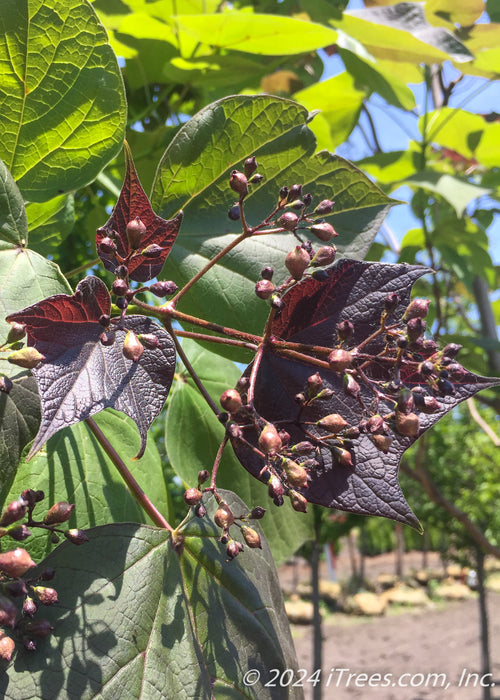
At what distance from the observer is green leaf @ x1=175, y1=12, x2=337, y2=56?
2.18 ft

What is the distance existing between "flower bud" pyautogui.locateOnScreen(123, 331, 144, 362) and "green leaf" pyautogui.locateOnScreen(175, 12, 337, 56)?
48cm

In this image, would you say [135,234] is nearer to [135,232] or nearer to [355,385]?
[135,232]

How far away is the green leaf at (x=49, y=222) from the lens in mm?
Result: 514

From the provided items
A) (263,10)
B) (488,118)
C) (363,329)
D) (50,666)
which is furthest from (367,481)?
(488,118)

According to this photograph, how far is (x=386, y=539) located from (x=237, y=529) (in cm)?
1699

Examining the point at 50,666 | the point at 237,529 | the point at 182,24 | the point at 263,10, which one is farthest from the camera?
the point at 263,10

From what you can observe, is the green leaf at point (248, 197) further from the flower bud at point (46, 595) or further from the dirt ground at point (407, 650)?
the dirt ground at point (407, 650)

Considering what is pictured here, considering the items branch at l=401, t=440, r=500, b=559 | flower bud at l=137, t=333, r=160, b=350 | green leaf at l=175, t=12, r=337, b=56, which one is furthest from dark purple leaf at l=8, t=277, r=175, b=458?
branch at l=401, t=440, r=500, b=559

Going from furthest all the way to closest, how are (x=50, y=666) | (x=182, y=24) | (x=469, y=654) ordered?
1. (x=469, y=654)
2. (x=182, y=24)
3. (x=50, y=666)

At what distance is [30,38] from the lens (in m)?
0.40

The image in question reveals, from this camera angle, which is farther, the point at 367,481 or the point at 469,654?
the point at 469,654

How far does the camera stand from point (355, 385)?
14.0 inches

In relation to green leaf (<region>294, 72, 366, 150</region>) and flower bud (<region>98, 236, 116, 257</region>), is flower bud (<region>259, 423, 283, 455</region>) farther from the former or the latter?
green leaf (<region>294, 72, 366, 150</region>)

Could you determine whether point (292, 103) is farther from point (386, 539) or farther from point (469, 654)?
point (386, 539)
